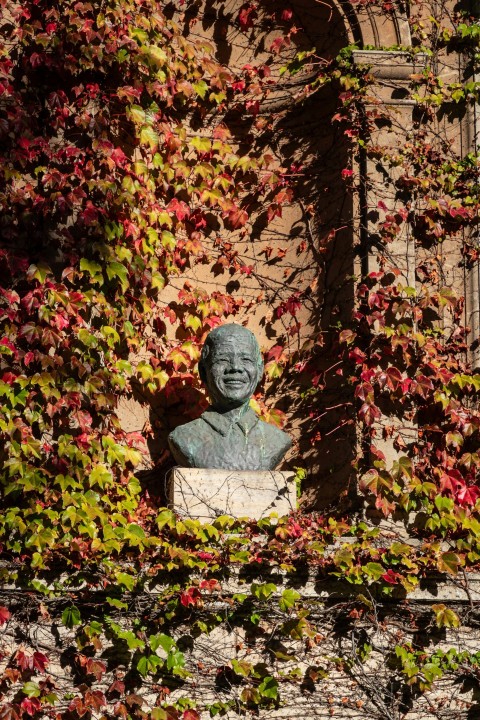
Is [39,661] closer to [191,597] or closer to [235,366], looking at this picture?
[191,597]

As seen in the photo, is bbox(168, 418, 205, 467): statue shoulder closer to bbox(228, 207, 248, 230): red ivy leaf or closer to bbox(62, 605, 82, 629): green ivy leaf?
bbox(62, 605, 82, 629): green ivy leaf

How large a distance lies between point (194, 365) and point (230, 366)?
3.23 feet

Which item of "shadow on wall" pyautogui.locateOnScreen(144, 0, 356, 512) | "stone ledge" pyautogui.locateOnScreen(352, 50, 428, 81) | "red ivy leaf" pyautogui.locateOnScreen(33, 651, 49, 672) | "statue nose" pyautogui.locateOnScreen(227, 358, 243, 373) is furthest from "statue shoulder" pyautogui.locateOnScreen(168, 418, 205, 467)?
"stone ledge" pyautogui.locateOnScreen(352, 50, 428, 81)

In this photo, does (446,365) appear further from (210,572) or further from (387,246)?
(210,572)

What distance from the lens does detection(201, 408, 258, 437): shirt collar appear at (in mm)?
7449

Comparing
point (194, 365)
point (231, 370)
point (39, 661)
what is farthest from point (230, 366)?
point (39, 661)

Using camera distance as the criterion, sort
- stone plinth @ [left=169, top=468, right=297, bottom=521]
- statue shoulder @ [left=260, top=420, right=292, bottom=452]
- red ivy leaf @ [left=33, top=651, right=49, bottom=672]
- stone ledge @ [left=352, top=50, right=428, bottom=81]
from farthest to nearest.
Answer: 1. stone ledge @ [left=352, top=50, right=428, bottom=81]
2. statue shoulder @ [left=260, top=420, right=292, bottom=452]
3. stone plinth @ [left=169, top=468, right=297, bottom=521]
4. red ivy leaf @ [left=33, top=651, right=49, bottom=672]

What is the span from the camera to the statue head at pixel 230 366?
7.41 m

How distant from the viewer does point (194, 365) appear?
27.5 feet

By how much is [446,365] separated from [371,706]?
1.99 meters

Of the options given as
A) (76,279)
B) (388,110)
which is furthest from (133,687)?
(388,110)

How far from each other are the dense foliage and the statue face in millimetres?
595

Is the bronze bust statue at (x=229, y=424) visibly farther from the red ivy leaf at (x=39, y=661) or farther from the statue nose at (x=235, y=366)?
the red ivy leaf at (x=39, y=661)

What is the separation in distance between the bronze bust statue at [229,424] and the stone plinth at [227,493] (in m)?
0.18
